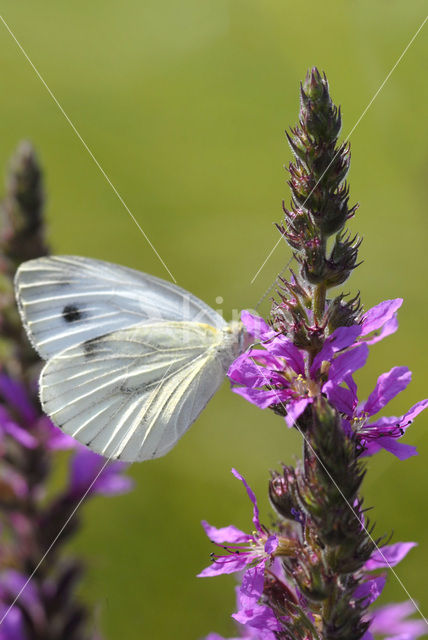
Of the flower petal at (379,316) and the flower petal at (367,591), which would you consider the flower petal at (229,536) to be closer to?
the flower petal at (367,591)

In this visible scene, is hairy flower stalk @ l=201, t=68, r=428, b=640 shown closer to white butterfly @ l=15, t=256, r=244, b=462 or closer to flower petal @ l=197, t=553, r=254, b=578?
flower petal @ l=197, t=553, r=254, b=578

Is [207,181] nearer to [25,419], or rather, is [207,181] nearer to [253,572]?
[25,419]

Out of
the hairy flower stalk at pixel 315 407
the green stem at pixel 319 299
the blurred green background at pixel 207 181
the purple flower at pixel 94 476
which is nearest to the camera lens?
the hairy flower stalk at pixel 315 407

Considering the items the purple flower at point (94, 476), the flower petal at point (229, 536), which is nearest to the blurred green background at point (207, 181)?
the purple flower at point (94, 476)

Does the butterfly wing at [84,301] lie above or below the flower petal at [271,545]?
above

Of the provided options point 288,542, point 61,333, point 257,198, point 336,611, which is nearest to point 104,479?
point 61,333

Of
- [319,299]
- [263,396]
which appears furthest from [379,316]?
[263,396]
